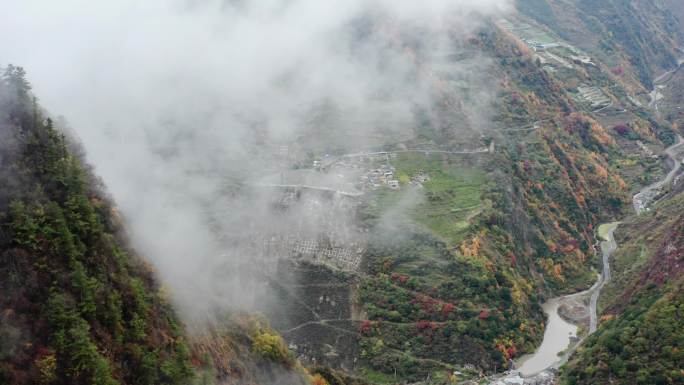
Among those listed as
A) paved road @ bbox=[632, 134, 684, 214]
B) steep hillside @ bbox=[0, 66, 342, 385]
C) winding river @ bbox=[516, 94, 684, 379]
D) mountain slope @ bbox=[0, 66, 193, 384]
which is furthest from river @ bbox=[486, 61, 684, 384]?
mountain slope @ bbox=[0, 66, 193, 384]

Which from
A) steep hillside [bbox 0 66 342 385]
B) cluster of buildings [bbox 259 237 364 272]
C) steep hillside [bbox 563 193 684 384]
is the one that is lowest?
steep hillside [bbox 563 193 684 384]

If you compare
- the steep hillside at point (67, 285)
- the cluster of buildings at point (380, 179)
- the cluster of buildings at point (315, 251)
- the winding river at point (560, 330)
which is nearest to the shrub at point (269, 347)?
the steep hillside at point (67, 285)

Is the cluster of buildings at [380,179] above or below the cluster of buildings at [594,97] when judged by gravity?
above

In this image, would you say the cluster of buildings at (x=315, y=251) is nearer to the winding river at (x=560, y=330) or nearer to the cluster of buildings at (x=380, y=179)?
the cluster of buildings at (x=380, y=179)

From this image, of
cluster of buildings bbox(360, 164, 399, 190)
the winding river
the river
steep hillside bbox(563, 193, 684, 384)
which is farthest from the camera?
cluster of buildings bbox(360, 164, 399, 190)

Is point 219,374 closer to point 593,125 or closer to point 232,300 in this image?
point 232,300

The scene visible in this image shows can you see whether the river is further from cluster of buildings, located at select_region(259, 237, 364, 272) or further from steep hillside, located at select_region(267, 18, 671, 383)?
cluster of buildings, located at select_region(259, 237, 364, 272)

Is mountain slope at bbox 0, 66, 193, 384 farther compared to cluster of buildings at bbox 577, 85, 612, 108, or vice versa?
cluster of buildings at bbox 577, 85, 612, 108

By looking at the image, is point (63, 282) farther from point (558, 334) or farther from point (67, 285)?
point (558, 334)
